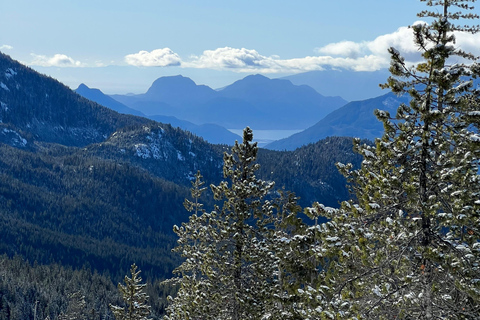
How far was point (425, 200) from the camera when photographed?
11.5m

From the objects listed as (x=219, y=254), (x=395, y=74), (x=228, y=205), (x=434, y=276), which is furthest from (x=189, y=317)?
(x=395, y=74)

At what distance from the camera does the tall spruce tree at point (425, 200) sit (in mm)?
10984

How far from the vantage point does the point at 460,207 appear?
10.9m

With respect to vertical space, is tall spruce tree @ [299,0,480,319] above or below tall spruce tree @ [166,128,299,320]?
above

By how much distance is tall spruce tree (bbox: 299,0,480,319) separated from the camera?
11.0 meters

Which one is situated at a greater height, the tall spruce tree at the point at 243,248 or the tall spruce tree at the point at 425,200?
the tall spruce tree at the point at 425,200

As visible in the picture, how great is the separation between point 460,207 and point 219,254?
45.8ft

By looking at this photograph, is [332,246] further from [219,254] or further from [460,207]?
[219,254]

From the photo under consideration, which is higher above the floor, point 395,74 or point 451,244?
point 395,74

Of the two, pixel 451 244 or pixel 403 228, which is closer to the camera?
pixel 451 244

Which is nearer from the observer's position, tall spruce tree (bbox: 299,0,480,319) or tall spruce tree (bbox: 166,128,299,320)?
tall spruce tree (bbox: 299,0,480,319)

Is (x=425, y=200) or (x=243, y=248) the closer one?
(x=425, y=200)

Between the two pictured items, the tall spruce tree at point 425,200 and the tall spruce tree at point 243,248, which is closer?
the tall spruce tree at point 425,200

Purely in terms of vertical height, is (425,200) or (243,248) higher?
(425,200)
